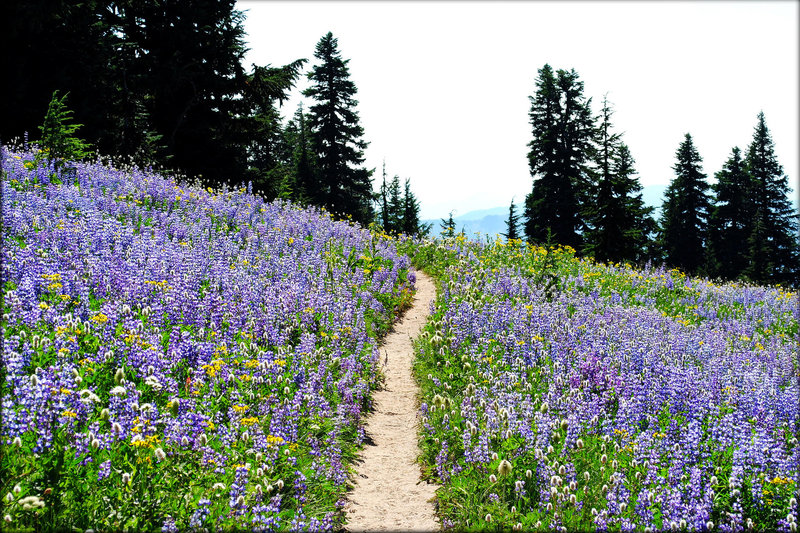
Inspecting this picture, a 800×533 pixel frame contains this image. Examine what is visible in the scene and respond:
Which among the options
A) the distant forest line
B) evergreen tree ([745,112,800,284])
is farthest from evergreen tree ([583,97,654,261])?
evergreen tree ([745,112,800,284])

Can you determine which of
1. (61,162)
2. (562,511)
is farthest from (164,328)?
(61,162)

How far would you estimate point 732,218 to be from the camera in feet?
194

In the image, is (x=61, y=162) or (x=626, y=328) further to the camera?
(x=61, y=162)

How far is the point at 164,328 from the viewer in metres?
6.89

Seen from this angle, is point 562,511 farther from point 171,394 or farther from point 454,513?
point 171,394

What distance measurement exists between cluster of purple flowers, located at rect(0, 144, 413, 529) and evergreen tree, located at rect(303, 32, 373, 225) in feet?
105

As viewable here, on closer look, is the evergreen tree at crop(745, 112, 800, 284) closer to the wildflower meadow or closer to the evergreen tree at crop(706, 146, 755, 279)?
the evergreen tree at crop(706, 146, 755, 279)

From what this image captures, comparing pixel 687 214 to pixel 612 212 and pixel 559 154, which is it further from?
pixel 612 212

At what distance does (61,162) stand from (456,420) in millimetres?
11606

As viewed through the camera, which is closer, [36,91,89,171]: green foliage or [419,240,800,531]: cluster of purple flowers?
[419,240,800,531]: cluster of purple flowers

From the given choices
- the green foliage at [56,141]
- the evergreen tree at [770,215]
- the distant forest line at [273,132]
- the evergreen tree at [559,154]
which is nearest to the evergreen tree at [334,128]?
the distant forest line at [273,132]

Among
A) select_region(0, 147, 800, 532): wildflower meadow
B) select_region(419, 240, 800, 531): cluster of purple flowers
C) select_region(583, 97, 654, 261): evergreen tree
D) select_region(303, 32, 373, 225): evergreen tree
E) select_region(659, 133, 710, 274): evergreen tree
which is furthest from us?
select_region(659, 133, 710, 274): evergreen tree

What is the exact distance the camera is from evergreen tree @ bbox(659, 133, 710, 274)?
57719 millimetres

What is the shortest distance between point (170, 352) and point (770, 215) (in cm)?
7029
